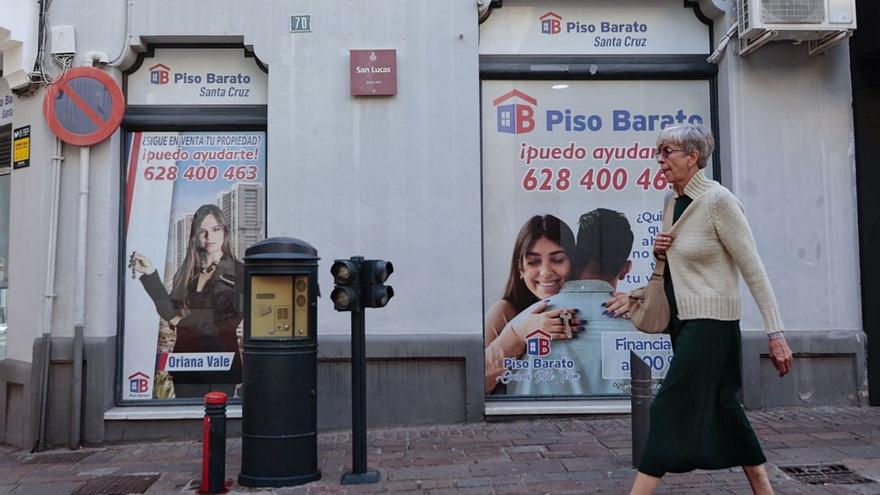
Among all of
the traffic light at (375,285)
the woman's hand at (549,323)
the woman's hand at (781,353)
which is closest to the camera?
the woman's hand at (781,353)

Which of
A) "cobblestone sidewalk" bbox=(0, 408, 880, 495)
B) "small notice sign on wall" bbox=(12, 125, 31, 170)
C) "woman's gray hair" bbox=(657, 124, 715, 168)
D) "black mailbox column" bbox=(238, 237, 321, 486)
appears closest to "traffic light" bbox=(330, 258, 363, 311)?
"black mailbox column" bbox=(238, 237, 321, 486)

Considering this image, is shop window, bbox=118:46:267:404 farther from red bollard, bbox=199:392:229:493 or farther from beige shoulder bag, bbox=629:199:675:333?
beige shoulder bag, bbox=629:199:675:333

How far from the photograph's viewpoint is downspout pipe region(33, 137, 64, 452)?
6809mm

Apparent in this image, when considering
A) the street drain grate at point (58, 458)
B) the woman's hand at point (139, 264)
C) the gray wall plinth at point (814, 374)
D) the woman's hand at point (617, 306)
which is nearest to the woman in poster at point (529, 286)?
the woman's hand at point (617, 306)

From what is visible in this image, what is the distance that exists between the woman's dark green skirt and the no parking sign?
5.65 metres

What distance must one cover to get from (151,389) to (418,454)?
2.93 m

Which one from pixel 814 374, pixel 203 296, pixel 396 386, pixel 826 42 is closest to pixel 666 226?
pixel 396 386

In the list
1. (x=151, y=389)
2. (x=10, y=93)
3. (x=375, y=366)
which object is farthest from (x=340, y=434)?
(x=10, y=93)

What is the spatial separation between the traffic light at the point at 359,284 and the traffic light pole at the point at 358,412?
0.16 metres

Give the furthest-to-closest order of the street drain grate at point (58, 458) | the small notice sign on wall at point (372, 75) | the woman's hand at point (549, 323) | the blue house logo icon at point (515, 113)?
the blue house logo icon at point (515, 113)
the woman's hand at point (549, 323)
the small notice sign on wall at point (372, 75)
the street drain grate at point (58, 458)

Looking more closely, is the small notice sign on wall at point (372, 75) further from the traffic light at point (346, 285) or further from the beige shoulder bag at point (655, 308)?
the beige shoulder bag at point (655, 308)

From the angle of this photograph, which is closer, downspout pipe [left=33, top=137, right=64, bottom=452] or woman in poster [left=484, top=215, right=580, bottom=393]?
downspout pipe [left=33, top=137, right=64, bottom=452]

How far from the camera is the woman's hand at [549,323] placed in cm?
737

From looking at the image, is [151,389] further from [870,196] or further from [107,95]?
[870,196]
